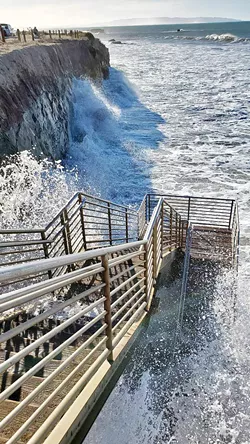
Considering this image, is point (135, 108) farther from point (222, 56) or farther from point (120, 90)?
point (222, 56)

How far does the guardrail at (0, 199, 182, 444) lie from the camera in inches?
58.1

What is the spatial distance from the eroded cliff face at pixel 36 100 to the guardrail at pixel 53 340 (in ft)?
25.0

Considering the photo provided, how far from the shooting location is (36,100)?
13562 mm

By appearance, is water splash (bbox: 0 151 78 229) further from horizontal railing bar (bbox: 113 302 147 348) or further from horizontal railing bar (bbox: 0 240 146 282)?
horizontal railing bar (bbox: 0 240 146 282)

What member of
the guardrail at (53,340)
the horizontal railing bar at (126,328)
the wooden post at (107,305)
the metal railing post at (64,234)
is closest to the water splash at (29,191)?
the metal railing post at (64,234)

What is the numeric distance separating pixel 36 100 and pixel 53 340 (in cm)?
1238

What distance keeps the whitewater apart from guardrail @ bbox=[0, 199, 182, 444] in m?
1.20

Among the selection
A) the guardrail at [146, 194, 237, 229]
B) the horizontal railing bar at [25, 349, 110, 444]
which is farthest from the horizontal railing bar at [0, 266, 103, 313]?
the guardrail at [146, 194, 237, 229]

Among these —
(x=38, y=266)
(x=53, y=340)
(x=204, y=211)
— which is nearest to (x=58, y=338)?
(x=53, y=340)

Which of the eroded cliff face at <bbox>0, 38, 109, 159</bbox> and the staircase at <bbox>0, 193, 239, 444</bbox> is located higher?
the eroded cliff face at <bbox>0, 38, 109, 159</bbox>

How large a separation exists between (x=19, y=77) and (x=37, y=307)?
38.2ft

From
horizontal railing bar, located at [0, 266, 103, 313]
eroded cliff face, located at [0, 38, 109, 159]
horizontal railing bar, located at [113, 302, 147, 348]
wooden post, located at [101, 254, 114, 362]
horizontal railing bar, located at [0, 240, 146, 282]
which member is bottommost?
horizontal railing bar, located at [113, 302, 147, 348]

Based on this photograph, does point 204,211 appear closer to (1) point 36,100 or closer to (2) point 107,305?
(2) point 107,305

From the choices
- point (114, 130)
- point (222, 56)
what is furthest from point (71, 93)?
point (222, 56)
